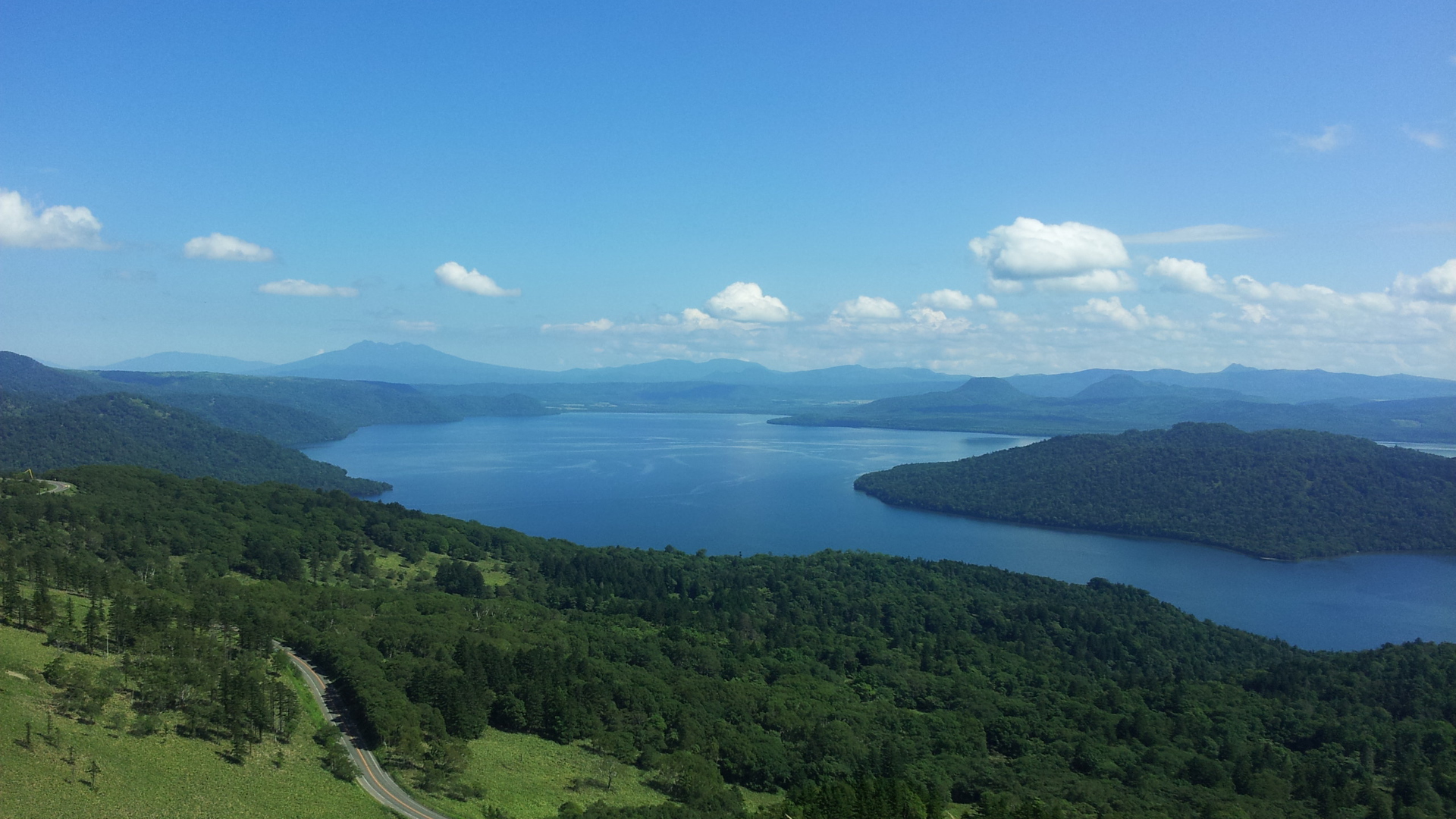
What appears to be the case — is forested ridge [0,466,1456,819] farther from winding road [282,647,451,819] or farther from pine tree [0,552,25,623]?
winding road [282,647,451,819]

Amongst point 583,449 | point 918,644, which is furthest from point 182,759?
point 583,449

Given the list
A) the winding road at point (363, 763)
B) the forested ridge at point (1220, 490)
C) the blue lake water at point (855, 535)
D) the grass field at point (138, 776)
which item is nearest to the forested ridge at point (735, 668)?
the winding road at point (363, 763)

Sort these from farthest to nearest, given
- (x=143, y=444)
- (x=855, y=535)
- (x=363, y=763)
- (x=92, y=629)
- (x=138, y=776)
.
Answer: (x=143, y=444)
(x=855, y=535)
(x=92, y=629)
(x=363, y=763)
(x=138, y=776)

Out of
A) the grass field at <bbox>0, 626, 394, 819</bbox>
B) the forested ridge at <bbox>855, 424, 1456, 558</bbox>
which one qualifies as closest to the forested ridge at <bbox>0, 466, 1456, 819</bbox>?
the grass field at <bbox>0, 626, 394, 819</bbox>

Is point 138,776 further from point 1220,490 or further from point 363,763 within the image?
point 1220,490

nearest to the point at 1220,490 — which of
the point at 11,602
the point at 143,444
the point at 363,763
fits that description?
the point at 363,763
